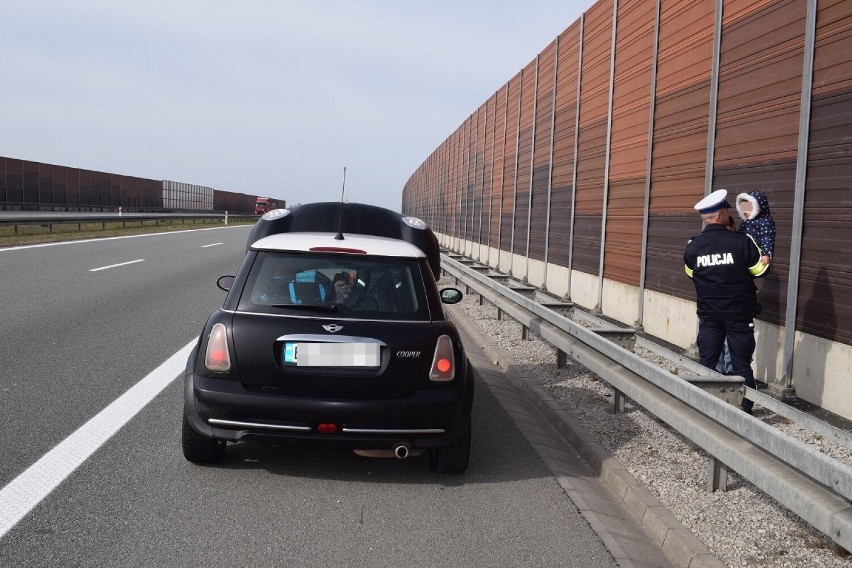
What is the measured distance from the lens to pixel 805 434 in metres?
5.32

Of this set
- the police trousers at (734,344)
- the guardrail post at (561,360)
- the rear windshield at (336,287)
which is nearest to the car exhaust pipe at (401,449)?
the rear windshield at (336,287)

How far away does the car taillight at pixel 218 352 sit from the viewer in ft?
14.5

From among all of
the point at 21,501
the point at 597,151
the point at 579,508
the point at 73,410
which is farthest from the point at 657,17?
the point at 21,501

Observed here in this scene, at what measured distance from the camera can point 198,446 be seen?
4.68m

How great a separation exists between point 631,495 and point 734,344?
182 cm

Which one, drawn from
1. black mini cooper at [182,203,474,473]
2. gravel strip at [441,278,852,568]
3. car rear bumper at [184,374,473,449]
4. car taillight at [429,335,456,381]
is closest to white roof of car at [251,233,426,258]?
black mini cooper at [182,203,474,473]

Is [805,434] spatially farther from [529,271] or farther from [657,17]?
[529,271]

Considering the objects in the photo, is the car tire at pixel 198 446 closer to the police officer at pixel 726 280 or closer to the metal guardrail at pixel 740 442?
the metal guardrail at pixel 740 442

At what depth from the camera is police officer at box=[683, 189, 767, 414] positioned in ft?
18.2

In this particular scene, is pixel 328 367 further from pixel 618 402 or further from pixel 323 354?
pixel 618 402

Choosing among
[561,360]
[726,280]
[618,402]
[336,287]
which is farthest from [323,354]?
[561,360]

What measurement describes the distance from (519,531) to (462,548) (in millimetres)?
379

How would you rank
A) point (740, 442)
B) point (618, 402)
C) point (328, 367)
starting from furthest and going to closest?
point (618, 402) < point (328, 367) < point (740, 442)

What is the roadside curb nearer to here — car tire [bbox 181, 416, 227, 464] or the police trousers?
the police trousers
